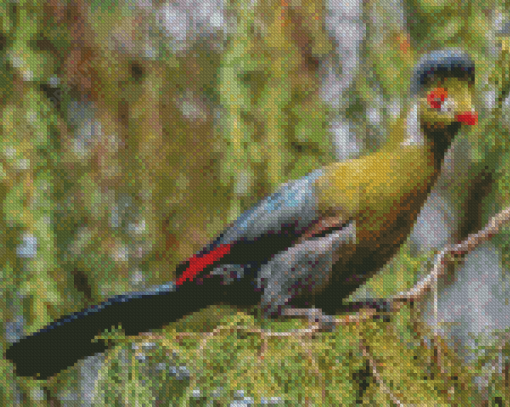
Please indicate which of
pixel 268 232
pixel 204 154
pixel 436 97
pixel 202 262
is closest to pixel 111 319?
pixel 202 262

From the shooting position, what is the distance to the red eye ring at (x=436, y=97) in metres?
1.23

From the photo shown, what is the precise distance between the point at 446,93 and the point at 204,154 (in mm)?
783

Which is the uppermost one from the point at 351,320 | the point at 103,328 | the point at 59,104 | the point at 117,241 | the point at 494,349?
the point at 59,104

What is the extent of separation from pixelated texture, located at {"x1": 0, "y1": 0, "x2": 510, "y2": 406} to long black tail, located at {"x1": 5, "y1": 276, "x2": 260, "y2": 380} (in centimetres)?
2

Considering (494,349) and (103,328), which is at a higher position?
(103,328)

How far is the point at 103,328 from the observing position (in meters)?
1.22

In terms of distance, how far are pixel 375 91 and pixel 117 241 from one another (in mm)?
898

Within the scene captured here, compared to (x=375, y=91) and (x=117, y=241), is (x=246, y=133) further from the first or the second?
(x=117, y=241)

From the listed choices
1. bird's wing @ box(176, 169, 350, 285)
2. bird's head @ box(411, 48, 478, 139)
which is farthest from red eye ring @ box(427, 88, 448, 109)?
bird's wing @ box(176, 169, 350, 285)

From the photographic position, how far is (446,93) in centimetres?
123

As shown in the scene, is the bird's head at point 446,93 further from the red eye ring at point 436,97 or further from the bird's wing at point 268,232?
the bird's wing at point 268,232

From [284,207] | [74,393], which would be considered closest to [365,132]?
[284,207]

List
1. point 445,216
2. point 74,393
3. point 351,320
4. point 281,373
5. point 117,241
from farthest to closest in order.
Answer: point 117,241
point 445,216
point 74,393
point 351,320
point 281,373

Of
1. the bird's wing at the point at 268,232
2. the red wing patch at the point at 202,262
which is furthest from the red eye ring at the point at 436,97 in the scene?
the red wing patch at the point at 202,262
